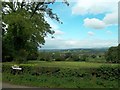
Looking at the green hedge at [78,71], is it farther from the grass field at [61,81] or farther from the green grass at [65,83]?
the green grass at [65,83]

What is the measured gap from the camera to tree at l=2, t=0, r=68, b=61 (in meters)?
30.8

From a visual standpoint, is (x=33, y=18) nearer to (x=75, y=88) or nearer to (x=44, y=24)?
(x=44, y=24)

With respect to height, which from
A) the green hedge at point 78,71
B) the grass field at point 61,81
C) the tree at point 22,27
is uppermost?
the tree at point 22,27

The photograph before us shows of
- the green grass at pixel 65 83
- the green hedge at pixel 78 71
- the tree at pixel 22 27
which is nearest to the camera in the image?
the green grass at pixel 65 83

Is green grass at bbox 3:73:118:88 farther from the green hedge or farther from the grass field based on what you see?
the green hedge

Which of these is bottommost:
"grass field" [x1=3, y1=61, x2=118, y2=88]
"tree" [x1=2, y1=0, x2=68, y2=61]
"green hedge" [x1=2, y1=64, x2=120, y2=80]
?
"grass field" [x1=3, y1=61, x2=118, y2=88]

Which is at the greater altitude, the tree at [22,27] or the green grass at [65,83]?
the tree at [22,27]

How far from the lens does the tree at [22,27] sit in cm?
3080

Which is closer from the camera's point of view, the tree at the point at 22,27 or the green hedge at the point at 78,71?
the green hedge at the point at 78,71

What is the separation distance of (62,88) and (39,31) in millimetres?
24612

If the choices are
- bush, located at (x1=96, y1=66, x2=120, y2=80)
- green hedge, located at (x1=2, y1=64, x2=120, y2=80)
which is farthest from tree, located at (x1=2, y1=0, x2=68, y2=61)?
bush, located at (x1=96, y1=66, x2=120, y2=80)

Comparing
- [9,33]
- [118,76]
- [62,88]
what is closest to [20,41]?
[9,33]

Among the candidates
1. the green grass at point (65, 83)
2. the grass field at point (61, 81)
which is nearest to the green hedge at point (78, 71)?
the grass field at point (61, 81)

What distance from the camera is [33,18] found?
36.8 meters
